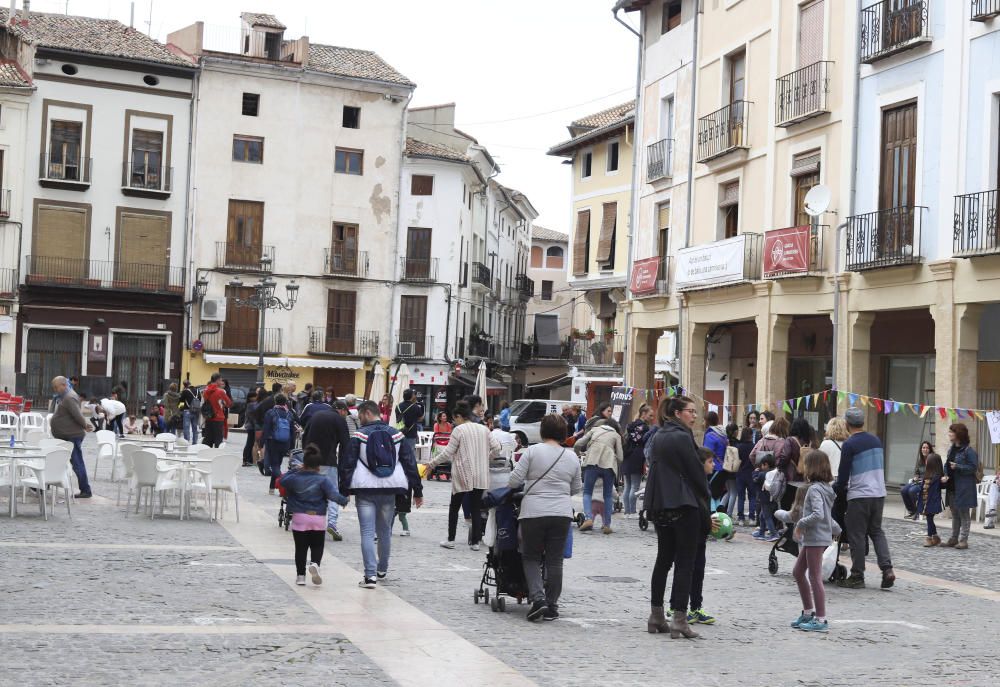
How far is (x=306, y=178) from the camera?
51375 mm

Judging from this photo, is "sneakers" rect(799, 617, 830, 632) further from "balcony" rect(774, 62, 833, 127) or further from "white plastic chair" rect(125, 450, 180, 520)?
"balcony" rect(774, 62, 833, 127)

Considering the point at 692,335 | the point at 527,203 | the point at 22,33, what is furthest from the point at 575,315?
the point at 692,335

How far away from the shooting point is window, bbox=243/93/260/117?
167 feet

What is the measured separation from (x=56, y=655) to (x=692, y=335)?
23968 mm

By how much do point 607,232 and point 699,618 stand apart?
34869 mm

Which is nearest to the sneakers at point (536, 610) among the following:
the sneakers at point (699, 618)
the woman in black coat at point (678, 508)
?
the woman in black coat at point (678, 508)

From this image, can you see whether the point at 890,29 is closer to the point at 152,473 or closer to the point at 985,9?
the point at 985,9

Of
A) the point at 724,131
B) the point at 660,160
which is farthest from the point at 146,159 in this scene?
the point at 724,131

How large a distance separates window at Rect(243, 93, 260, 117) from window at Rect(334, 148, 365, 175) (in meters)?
3.60

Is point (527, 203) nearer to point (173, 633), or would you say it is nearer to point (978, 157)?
point (978, 157)

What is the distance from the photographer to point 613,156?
45.4 metres

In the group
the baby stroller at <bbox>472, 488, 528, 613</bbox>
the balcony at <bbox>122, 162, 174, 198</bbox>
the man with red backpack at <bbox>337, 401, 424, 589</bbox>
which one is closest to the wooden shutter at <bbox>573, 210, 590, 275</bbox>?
the balcony at <bbox>122, 162, 174, 198</bbox>

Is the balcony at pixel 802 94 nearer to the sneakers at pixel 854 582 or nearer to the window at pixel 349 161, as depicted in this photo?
the sneakers at pixel 854 582

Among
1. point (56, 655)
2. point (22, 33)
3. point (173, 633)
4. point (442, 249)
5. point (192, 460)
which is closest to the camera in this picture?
point (56, 655)
